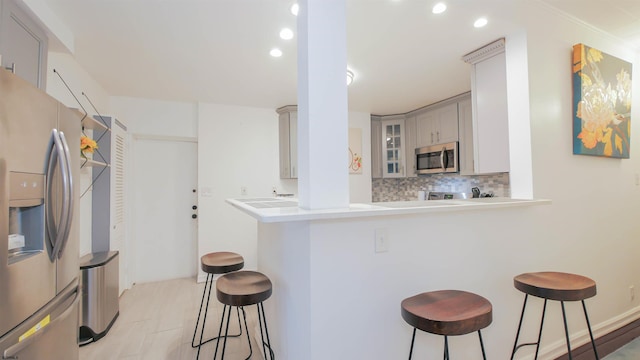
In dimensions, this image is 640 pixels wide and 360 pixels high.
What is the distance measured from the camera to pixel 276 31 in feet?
7.03

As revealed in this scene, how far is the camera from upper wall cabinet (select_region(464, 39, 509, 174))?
2.11m

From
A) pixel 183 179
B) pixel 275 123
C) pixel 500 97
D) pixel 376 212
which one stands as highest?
pixel 275 123

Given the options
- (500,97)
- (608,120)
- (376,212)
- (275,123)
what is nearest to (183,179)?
(275,123)

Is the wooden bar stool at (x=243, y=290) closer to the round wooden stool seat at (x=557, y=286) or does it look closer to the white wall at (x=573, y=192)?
the round wooden stool seat at (x=557, y=286)

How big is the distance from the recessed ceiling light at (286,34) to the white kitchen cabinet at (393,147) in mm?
2790

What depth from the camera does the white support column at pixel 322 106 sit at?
1.31 meters

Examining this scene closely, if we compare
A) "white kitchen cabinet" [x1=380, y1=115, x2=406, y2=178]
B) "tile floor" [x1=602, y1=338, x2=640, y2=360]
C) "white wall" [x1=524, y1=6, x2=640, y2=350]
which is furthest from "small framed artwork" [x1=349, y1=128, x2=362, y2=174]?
"tile floor" [x1=602, y1=338, x2=640, y2=360]

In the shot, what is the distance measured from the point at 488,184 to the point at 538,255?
1.80 metres

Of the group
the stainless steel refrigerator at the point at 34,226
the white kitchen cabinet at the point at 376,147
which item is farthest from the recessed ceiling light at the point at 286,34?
the white kitchen cabinet at the point at 376,147

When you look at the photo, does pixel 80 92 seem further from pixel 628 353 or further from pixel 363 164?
pixel 628 353

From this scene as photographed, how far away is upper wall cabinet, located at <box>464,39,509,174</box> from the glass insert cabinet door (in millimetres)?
2198

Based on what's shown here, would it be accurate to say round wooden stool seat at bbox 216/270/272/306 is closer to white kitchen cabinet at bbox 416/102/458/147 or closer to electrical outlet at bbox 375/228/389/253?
electrical outlet at bbox 375/228/389/253

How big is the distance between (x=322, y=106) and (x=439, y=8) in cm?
126

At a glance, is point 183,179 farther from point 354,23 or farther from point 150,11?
point 354,23
